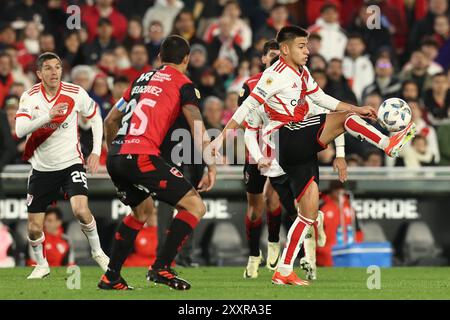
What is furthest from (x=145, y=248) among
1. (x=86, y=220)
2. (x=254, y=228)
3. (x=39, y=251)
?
(x=86, y=220)

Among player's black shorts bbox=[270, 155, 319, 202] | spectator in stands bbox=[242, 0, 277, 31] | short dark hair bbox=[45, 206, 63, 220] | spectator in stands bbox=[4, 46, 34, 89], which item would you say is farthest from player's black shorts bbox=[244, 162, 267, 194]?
spectator in stands bbox=[242, 0, 277, 31]

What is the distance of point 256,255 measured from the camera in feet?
46.3

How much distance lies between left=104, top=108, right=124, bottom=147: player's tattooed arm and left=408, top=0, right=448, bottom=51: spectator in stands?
1119 centimetres

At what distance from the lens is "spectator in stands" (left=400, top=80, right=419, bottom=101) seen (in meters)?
18.9

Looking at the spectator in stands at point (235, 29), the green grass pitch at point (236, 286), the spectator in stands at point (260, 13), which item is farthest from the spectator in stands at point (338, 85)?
the green grass pitch at point (236, 286)

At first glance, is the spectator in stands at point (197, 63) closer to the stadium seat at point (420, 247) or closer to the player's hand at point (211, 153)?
the stadium seat at point (420, 247)

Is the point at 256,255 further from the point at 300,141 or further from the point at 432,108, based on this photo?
the point at 432,108

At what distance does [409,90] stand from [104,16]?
549cm

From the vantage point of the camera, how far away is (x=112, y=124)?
37.1ft

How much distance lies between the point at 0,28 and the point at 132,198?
33.2ft

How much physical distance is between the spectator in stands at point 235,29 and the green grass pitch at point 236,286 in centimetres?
656

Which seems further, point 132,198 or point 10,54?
point 10,54

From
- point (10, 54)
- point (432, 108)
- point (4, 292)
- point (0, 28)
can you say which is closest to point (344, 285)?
point (4, 292)
